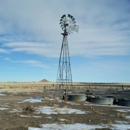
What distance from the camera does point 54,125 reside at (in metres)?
9.77

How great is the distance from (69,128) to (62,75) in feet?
43.1

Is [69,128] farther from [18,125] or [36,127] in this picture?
[18,125]

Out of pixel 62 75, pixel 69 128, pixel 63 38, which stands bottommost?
pixel 69 128

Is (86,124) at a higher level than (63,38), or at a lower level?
lower

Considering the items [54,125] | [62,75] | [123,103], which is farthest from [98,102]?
[54,125]

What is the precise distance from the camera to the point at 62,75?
22.3m

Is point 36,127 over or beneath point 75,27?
beneath

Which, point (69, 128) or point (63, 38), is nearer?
point (69, 128)

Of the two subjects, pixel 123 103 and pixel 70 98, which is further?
pixel 70 98

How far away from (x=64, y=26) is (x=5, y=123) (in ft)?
47.9

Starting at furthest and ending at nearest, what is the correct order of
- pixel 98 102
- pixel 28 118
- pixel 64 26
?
pixel 64 26
pixel 98 102
pixel 28 118

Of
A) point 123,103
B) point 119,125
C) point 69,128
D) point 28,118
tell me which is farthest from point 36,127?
point 123,103

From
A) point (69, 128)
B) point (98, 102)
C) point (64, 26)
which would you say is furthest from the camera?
point (64, 26)

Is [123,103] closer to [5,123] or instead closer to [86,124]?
[86,124]
